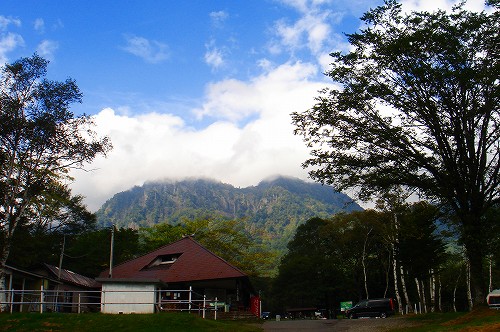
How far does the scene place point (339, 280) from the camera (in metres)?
65.7

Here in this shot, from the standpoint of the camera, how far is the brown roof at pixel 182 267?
1448 inches

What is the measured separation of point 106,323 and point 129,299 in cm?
569

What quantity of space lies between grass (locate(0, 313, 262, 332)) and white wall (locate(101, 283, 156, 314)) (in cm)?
350

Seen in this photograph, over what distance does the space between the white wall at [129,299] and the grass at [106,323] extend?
350 cm

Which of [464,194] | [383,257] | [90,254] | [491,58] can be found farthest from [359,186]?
[90,254]

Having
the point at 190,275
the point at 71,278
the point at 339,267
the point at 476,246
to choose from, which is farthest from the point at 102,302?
the point at 339,267

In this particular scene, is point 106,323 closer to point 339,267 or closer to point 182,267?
point 182,267

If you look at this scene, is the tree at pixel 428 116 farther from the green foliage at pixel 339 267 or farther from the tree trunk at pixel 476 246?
the green foliage at pixel 339 267

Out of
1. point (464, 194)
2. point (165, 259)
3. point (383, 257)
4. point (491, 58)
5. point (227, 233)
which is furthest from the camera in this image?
point (383, 257)

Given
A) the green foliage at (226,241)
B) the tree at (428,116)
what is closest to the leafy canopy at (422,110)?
the tree at (428,116)

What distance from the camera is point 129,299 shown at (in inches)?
1035

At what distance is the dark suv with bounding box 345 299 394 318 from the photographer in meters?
39.2

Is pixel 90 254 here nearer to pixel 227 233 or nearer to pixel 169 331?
pixel 227 233

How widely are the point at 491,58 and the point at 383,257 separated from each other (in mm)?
43474
